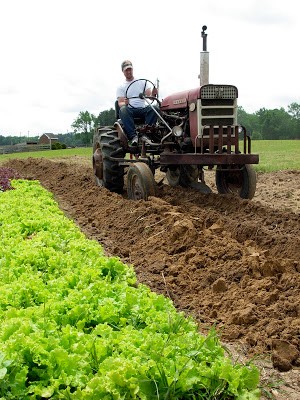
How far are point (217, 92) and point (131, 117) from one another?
5.93 feet

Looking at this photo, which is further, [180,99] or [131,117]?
[131,117]

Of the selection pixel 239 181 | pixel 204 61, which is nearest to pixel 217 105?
pixel 204 61

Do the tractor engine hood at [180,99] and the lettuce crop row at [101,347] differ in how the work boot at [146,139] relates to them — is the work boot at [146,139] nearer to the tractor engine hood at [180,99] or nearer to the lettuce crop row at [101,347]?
the tractor engine hood at [180,99]

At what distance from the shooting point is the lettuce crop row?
2951mm

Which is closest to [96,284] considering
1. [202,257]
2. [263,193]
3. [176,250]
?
[202,257]

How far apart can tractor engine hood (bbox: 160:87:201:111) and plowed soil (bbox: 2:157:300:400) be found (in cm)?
160

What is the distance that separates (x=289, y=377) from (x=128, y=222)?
491 centimetres

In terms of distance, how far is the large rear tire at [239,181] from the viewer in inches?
393

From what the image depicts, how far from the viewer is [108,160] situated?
36.3ft

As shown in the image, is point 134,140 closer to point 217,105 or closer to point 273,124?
point 217,105

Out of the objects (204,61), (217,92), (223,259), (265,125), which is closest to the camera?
(223,259)

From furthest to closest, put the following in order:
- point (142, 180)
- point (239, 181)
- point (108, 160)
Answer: point (108, 160), point (239, 181), point (142, 180)

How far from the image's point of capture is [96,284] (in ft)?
14.5

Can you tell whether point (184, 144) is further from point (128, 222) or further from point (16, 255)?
point (16, 255)
